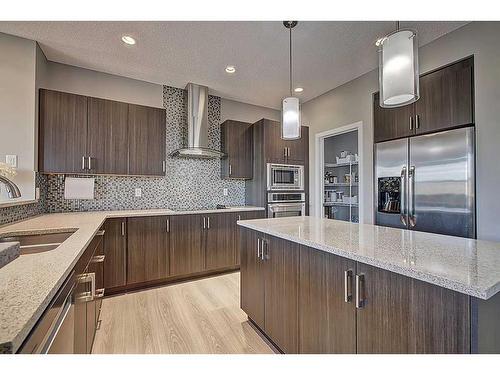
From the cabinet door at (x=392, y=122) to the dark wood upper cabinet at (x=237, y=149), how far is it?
1861 millimetres

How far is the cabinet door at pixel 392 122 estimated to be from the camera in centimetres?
269

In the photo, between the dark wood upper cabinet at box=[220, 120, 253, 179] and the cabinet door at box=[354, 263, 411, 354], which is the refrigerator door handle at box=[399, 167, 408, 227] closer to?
the cabinet door at box=[354, 263, 411, 354]

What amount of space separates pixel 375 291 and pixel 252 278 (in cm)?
114

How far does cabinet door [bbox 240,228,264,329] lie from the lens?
1.91m

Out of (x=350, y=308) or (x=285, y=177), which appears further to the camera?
(x=285, y=177)

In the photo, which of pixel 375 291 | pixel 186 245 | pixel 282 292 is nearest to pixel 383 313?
pixel 375 291

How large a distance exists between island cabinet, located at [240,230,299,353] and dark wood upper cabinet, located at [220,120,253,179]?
6.10ft

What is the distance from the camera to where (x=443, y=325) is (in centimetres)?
86

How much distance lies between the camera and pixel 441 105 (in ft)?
7.96

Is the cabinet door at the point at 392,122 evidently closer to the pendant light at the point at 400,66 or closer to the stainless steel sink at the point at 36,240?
the pendant light at the point at 400,66

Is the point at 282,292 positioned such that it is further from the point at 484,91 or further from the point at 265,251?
the point at 484,91
